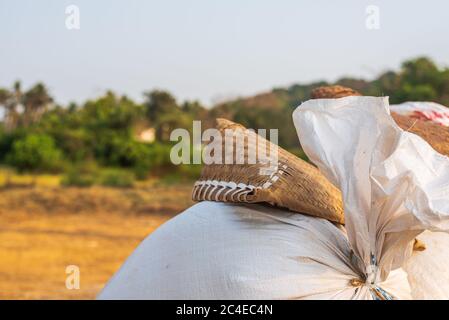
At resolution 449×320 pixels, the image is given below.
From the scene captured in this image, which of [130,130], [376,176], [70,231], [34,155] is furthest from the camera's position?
[130,130]

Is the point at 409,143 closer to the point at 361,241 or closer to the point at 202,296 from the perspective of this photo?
the point at 361,241

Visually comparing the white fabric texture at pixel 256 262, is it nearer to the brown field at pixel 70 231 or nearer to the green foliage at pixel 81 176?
the brown field at pixel 70 231

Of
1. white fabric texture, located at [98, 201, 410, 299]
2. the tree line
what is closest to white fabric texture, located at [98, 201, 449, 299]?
white fabric texture, located at [98, 201, 410, 299]

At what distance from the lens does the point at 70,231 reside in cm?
1225

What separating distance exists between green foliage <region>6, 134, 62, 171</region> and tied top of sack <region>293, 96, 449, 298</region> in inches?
775

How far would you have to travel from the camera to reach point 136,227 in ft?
42.2

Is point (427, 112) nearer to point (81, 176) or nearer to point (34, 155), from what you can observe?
point (81, 176)

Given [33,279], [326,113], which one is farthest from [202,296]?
[33,279]

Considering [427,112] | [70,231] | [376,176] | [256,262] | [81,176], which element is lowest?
[70,231]

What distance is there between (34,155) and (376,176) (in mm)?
20015

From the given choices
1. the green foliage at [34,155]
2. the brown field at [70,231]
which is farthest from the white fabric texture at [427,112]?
the green foliage at [34,155]

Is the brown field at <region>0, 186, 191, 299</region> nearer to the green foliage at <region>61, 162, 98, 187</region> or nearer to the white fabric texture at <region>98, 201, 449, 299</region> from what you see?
the green foliage at <region>61, 162, 98, 187</region>

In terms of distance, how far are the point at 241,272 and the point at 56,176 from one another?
19651mm

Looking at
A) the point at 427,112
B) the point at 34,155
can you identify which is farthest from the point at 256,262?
the point at 34,155
